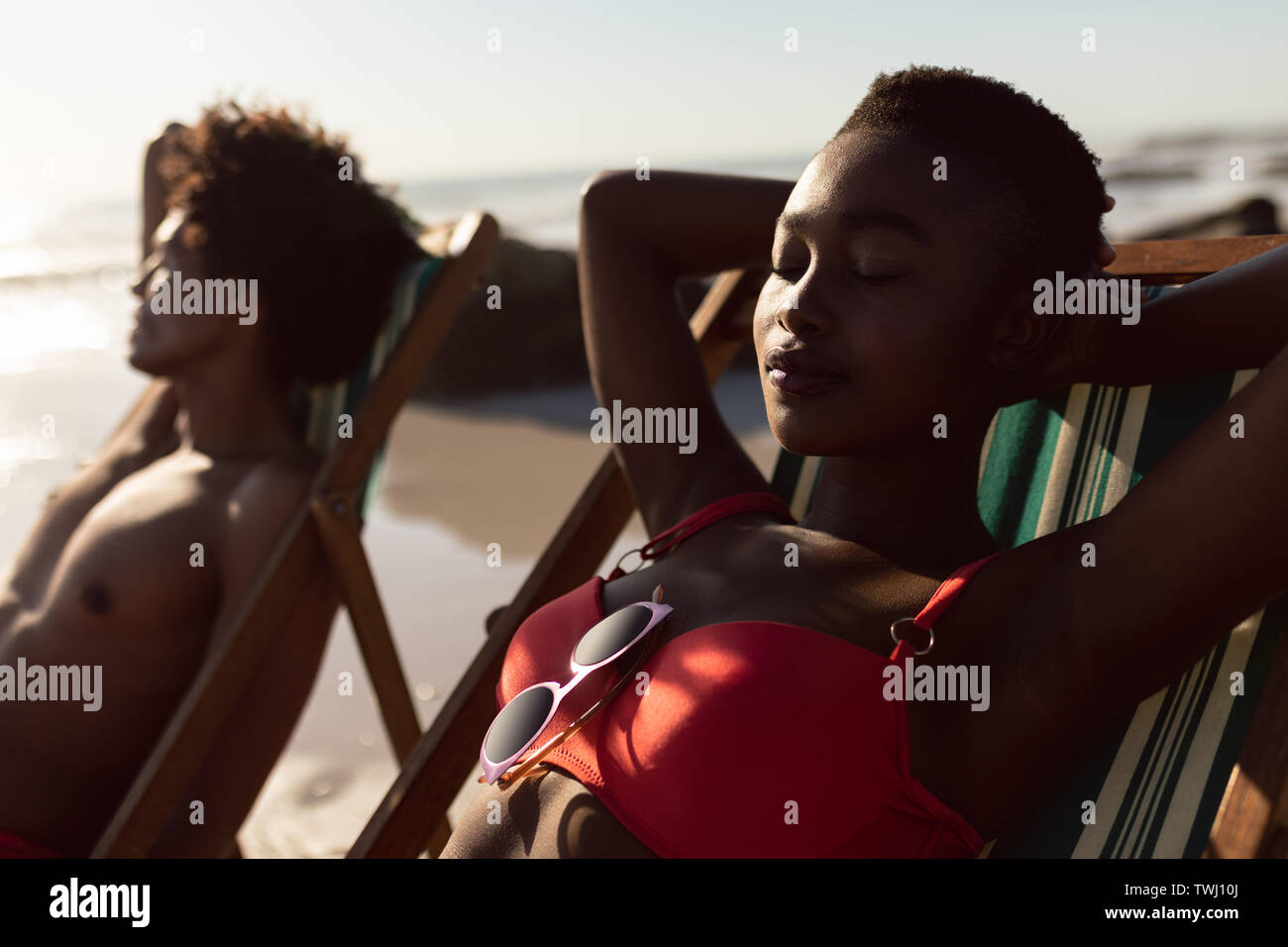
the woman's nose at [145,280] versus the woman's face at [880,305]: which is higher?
Result: the woman's face at [880,305]

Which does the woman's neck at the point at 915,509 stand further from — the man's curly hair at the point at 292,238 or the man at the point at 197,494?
the man's curly hair at the point at 292,238

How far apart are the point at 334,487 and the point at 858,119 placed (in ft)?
4.19

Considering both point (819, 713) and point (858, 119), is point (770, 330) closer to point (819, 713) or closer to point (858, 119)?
point (858, 119)

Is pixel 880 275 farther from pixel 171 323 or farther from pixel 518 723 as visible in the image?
pixel 171 323

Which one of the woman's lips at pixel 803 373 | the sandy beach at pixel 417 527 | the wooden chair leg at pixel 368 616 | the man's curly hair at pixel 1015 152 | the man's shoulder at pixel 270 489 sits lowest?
the sandy beach at pixel 417 527

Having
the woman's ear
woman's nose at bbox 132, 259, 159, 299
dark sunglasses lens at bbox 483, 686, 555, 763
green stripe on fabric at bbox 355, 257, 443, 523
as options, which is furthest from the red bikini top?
woman's nose at bbox 132, 259, 159, 299

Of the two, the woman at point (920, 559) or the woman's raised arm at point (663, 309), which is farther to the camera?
the woman's raised arm at point (663, 309)

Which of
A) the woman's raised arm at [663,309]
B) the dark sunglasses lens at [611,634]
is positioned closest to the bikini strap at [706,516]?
the woman's raised arm at [663,309]

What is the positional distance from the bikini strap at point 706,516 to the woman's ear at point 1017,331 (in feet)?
1.14

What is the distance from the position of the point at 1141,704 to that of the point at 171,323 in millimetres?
1914

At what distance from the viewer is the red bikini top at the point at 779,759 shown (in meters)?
1.08

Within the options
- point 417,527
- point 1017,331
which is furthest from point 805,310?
point 417,527
